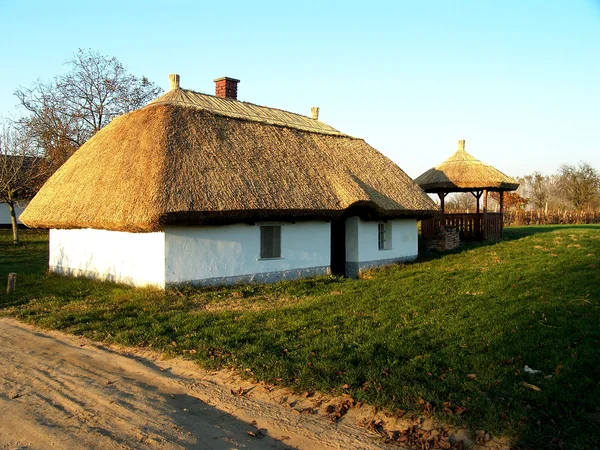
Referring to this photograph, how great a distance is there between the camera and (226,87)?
18922 mm

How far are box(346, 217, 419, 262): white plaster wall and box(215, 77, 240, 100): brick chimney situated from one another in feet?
23.4

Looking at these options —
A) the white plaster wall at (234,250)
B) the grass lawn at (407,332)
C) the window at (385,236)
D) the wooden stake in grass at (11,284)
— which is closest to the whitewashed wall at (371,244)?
the window at (385,236)

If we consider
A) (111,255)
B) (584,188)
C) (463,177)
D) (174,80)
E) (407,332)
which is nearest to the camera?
(407,332)

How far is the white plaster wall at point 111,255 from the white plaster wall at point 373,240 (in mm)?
6918

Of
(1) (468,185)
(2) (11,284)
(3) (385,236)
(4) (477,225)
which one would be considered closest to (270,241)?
(3) (385,236)

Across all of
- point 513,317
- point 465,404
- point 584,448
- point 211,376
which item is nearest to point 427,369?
point 465,404

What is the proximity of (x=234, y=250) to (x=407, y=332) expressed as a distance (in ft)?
20.6

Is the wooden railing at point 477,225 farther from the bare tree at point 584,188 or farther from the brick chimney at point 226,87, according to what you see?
the bare tree at point 584,188

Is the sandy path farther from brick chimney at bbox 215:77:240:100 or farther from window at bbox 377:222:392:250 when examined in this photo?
brick chimney at bbox 215:77:240:100

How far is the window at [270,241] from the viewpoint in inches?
550

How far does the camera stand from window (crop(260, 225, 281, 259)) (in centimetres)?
1397

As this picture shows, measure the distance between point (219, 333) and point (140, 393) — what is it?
2.43 metres

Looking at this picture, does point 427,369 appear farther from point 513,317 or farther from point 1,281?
point 1,281

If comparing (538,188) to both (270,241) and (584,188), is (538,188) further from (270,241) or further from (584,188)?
(270,241)
